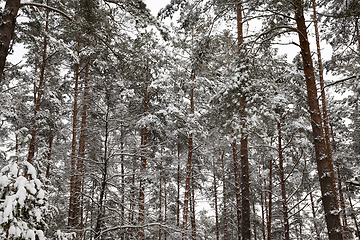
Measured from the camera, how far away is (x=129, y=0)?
18.6 feet

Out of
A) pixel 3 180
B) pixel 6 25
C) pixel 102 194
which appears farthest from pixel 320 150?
pixel 6 25

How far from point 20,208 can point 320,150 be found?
6.10 meters

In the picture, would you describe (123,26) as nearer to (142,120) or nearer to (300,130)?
(142,120)

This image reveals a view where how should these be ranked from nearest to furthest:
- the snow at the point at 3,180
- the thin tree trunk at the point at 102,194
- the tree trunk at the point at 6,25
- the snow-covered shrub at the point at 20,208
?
the snow-covered shrub at the point at 20,208, the snow at the point at 3,180, the tree trunk at the point at 6,25, the thin tree trunk at the point at 102,194

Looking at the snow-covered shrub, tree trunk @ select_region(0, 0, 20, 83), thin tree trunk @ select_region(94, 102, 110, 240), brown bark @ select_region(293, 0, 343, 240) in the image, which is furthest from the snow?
brown bark @ select_region(293, 0, 343, 240)

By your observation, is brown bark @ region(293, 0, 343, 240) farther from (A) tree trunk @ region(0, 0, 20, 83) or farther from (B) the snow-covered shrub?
(A) tree trunk @ region(0, 0, 20, 83)

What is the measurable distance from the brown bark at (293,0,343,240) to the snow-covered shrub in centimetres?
572

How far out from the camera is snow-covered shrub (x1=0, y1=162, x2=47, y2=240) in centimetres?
284

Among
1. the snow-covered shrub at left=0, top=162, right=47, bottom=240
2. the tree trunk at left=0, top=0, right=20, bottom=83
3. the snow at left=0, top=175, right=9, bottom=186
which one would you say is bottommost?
the snow-covered shrub at left=0, top=162, right=47, bottom=240

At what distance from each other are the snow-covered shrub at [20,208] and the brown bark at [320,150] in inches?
225

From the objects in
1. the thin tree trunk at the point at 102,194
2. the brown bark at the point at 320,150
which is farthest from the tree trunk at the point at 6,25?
the brown bark at the point at 320,150

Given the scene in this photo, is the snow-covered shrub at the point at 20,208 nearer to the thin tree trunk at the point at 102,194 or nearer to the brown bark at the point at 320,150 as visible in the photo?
the thin tree trunk at the point at 102,194

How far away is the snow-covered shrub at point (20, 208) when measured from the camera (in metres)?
2.84

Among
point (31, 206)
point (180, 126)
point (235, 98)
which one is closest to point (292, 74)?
point (235, 98)
